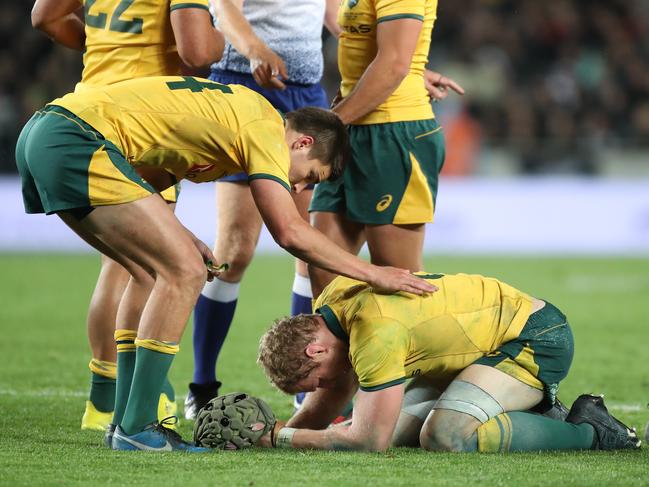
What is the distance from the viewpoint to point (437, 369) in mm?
4414

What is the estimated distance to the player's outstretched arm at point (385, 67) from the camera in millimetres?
4824

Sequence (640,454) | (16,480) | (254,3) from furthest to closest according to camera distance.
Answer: (254,3) → (640,454) → (16,480)

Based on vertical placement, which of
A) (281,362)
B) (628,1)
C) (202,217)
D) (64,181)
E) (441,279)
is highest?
(628,1)

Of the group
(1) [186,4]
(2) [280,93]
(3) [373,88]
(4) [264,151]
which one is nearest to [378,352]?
(4) [264,151]

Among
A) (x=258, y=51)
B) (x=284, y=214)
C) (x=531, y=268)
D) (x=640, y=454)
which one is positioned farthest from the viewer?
(x=531, y=268)

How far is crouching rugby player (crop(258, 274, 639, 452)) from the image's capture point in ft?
13.4

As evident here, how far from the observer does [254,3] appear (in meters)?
5.48

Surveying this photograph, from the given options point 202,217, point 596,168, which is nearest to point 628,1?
point 596,168

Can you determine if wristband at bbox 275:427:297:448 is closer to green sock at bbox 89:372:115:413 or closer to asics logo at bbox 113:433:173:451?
asics logo at bbox 113:433:173:451

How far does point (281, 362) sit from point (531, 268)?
8222mm

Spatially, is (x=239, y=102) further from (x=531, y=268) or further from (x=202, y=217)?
(x=202, y=217)

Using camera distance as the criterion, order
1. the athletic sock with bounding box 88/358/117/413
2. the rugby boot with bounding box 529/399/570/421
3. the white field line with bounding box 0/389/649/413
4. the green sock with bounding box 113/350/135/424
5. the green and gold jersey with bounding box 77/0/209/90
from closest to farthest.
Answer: the green sock with bounding box 113/350/135/424
the rugby boot with bounding box 529/399/570/421
the green and gold jersey with bounding box 77/0/209/90
the athletic sock with bounding box 88/358/117/413
the white field line with bounding box 0/389/649/413

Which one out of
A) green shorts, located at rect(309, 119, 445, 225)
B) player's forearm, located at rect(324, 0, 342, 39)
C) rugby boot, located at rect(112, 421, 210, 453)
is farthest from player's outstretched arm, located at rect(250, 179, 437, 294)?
player's forearm, located at rect(324, 0, 342, 39)

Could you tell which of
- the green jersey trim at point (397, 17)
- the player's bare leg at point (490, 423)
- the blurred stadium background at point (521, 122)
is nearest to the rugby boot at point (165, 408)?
the player's bare leg at point (490, 423)
